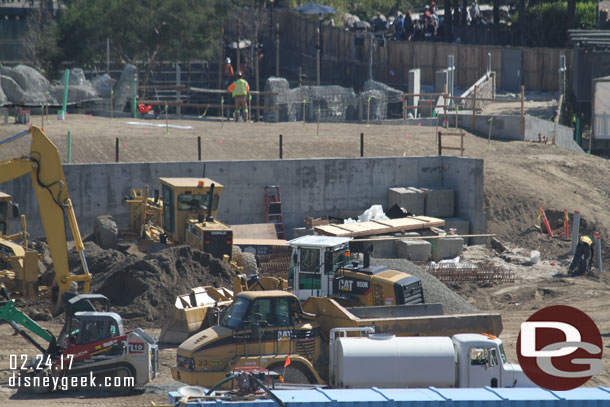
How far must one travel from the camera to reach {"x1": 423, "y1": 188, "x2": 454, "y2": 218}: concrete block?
103 feet

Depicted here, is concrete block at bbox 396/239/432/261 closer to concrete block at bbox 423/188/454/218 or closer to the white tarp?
concrete block at bbox 423/188/454/218

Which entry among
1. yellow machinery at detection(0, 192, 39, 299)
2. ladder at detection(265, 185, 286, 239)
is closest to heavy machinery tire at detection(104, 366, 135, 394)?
yellow machinery at detection(0, 192, 39, 299)

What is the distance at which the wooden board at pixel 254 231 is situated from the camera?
29109 millimetres

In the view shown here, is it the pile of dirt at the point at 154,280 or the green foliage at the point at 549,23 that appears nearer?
the pile of dirt at the point at 154,280

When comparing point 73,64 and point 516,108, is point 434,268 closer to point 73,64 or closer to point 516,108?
point 516,108

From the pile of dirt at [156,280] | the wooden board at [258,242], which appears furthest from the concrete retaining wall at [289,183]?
the pile of dirt at [156,280]

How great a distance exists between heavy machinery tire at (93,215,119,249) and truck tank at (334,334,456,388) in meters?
12.6

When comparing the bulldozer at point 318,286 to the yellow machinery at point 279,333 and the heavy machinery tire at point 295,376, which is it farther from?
the heavy machinery tire at point 295,376

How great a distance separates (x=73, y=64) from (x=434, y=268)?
32058mm

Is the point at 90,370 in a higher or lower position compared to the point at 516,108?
lower

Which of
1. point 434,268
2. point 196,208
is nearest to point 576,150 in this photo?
point 434,268

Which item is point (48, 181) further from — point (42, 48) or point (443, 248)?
point (42, 48)

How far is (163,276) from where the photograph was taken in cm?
2238

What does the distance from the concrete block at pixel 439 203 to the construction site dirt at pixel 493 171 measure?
49.1 inches
